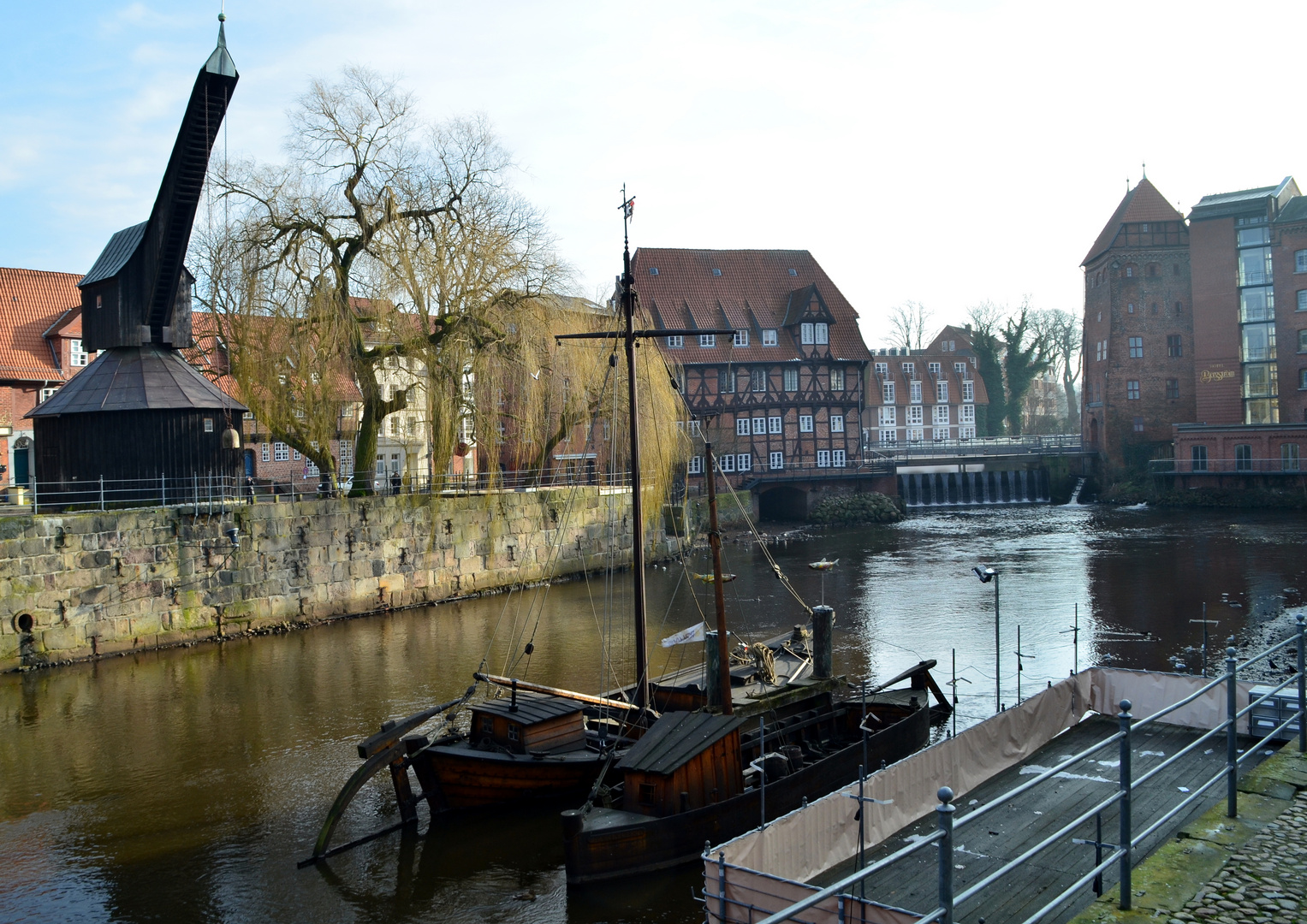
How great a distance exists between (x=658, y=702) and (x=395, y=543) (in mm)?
14185

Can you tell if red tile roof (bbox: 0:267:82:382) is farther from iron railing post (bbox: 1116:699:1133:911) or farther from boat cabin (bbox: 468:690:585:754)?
iron railing post (bbox: 1116:699:1133:911)

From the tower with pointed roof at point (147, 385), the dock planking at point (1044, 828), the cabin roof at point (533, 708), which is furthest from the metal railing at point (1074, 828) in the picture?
the tower with pointed roof at point (147, 385)

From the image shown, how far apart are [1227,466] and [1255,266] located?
1048 centimetres

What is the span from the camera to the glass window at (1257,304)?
167ft

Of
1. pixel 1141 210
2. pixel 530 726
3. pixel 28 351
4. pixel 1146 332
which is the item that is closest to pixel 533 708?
pixel 530 726

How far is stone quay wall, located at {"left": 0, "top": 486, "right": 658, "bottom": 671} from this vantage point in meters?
20.0

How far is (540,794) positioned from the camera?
1212 cm

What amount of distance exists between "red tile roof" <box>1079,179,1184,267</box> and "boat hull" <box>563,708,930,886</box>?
54688 millimetres

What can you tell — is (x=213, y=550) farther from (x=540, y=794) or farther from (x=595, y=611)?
(x=540, y=794)

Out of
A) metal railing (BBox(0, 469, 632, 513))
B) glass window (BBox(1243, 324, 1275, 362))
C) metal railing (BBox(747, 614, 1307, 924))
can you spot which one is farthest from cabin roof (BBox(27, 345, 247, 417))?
glass window (BBox(1243, 324, 1275, 362))

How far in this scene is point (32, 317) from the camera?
34.2 meters

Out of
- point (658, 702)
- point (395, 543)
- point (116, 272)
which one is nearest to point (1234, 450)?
point (395, 543)

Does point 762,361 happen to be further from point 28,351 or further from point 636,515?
point 636,515

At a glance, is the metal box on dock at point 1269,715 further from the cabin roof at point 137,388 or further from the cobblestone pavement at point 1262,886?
the cabin roof at point 137,388
